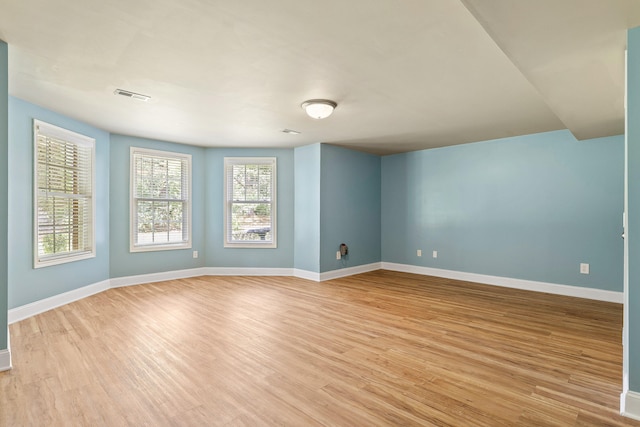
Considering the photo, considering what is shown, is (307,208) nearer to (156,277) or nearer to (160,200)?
(160,200)

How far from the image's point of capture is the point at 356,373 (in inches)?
95.6

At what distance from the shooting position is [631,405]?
1934 mm

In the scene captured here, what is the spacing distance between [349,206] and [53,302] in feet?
15.3

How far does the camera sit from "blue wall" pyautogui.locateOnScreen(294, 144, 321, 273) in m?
5.80

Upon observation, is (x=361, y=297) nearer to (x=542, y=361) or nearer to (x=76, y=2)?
(x=542, y=361)

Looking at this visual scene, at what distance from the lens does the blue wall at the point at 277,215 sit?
243 inches

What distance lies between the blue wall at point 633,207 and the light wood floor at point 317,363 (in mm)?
389

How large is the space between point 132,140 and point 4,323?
356cm

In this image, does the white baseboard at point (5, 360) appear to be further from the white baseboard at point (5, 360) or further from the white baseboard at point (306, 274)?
the white baseboard at point (306, 274)

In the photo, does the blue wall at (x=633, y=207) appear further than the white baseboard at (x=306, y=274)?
No

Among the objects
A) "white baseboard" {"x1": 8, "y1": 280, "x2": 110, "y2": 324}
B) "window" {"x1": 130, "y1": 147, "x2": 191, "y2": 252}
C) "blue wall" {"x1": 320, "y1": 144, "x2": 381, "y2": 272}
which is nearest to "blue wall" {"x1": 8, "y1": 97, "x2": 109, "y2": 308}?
"white baseboard" {"x1": 8, "y1": 280, "x2": 110, "y2": 324}

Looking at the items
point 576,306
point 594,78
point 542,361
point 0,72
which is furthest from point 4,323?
point 576,306

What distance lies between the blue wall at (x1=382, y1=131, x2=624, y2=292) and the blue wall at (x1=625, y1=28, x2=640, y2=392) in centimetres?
319

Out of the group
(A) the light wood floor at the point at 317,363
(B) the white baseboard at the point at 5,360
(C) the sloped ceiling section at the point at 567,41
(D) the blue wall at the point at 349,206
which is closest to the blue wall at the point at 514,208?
(D) the blue wall at the point at 349,206
